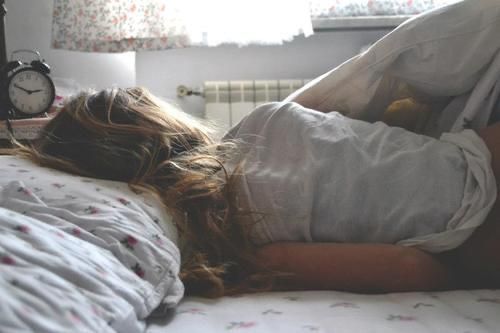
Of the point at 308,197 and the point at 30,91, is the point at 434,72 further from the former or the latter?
the point at 30,91

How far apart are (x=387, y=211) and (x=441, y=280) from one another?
122 mm

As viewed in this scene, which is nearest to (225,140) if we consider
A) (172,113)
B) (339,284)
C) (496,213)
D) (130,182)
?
(172,113)

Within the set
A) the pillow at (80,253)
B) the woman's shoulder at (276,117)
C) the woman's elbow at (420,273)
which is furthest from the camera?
the woman's shoulder at (276,117)

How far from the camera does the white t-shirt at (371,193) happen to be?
912 mm

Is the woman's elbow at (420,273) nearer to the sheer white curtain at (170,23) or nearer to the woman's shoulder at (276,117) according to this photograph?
the woman's shoulder at (276,117)

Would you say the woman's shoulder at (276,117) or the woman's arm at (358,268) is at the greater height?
the woman's shoulder at (276,117)

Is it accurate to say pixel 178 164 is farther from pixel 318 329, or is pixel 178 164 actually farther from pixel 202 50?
pixel 202 50

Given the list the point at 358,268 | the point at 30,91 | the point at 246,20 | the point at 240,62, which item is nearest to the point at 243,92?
the point at 240,62

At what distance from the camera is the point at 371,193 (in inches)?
36.5

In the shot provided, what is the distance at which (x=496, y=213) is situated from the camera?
908 millimetres

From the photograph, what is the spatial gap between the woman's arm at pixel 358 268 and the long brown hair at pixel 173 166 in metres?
0.04

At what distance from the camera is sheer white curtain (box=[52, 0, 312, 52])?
83.9 inches

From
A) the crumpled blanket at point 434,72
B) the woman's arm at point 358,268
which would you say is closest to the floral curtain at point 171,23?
the crumpled blanket at point 434,72

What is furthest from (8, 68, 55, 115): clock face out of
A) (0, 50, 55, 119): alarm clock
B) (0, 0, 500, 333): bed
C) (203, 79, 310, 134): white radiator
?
(0, 0, 500, 333): bed
